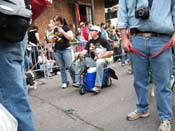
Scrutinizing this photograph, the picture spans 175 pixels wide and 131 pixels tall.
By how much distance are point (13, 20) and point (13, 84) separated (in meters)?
0.48

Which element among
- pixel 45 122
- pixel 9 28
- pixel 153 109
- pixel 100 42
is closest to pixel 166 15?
pixel 153 109

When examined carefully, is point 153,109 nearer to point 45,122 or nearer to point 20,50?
point 45,122

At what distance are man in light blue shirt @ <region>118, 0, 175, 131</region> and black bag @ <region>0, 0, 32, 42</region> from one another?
168 cm

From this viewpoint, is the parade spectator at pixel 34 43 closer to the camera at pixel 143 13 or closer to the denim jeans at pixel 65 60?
the denim jeans at pixel 65 60

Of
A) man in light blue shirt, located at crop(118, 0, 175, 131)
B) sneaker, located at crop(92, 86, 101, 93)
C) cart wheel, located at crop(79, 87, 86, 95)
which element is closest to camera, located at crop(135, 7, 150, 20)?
man in light blue shirt, located at crop(118, 0, 175, 131)

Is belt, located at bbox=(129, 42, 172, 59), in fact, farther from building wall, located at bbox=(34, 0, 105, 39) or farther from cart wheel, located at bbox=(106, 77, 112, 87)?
building wall, located at bbox=(34, 0, 105, 39)

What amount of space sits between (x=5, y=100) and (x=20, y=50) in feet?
1.32

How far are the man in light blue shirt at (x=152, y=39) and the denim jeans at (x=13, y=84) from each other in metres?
1.70

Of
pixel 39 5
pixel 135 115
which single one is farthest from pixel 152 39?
pixel 39 5

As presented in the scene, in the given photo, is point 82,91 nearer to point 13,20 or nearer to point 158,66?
point 158,66

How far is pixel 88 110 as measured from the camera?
5.19m

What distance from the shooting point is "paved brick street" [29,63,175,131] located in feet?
14.0

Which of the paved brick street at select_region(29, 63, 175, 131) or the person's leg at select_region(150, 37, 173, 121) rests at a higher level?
the person's leg at select_region(150, 37, 173, 121)

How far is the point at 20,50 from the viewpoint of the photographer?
2.50 meters
